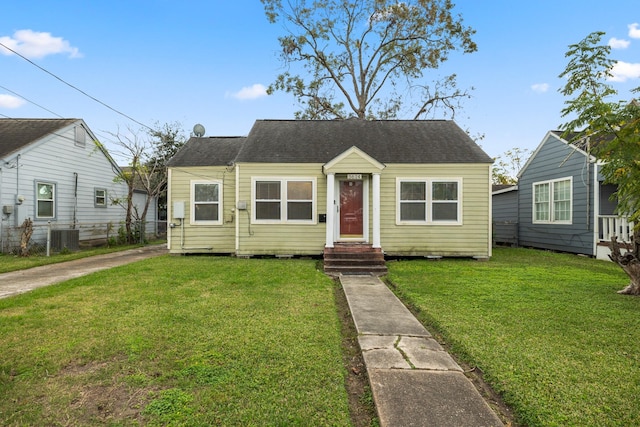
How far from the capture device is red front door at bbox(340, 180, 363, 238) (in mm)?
9680

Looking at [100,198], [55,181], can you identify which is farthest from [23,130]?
[100,198]

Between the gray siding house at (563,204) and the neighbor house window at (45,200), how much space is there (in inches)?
673

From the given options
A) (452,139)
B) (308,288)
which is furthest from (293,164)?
(452,139)

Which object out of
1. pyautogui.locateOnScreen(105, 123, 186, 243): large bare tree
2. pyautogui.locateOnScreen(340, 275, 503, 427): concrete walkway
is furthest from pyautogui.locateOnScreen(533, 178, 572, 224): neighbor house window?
pyautogui.locateOnScreen(105, 123, 186, 243): large bare tree

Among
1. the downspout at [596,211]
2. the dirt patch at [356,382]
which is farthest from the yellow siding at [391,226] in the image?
the dirt patch at [356,382]

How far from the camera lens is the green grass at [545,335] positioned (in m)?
2.28

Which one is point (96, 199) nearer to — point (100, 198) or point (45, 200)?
point (100, 198)

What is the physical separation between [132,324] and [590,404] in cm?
448

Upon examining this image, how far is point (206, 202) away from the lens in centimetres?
1018

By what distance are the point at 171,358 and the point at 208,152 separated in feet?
29.3

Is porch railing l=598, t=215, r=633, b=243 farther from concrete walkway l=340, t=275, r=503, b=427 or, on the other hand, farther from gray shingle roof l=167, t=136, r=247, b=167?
gray shingle roof l=167, t=136, r=247, b=167

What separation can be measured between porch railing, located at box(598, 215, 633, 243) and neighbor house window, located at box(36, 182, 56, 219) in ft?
60.5

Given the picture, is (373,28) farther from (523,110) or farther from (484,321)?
(484,321)

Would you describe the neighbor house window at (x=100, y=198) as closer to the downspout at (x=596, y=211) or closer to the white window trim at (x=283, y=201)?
the white window trim at (x=283, y=201)
